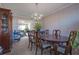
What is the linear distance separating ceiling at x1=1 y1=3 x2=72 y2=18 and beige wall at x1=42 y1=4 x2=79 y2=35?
11 cm

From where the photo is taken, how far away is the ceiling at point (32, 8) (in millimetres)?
2396

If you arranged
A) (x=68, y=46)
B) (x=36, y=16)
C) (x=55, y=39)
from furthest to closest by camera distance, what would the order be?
(x=55, y=39), (x=68, y=46), (x=36, y=16)

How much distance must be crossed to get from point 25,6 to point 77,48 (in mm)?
1370

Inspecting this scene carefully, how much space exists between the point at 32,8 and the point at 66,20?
762mm

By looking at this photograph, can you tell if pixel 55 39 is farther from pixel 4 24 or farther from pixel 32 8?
pixel 4 24

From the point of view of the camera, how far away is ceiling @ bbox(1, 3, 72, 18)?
2.40m

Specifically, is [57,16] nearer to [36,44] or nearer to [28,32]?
[28,32]

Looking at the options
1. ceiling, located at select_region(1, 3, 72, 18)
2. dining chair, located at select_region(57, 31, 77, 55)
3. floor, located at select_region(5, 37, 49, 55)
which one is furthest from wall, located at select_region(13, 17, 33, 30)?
dining chair, located at select_region(57, 31, 77, 55)

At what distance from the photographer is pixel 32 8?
245 centimetres

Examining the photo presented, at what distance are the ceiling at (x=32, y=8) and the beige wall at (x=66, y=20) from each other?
4.2 inches

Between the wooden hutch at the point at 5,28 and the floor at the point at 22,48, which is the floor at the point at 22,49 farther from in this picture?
the wooden hutch at the point at 5,28

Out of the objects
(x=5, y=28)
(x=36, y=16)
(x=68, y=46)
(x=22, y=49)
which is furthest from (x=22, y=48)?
(x=68, y=46)

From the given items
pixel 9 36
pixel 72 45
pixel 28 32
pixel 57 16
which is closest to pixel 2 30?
pixel 9 36

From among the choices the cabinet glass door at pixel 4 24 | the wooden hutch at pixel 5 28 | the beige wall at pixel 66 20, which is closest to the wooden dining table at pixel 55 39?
the beige wall at pixel 66 20
